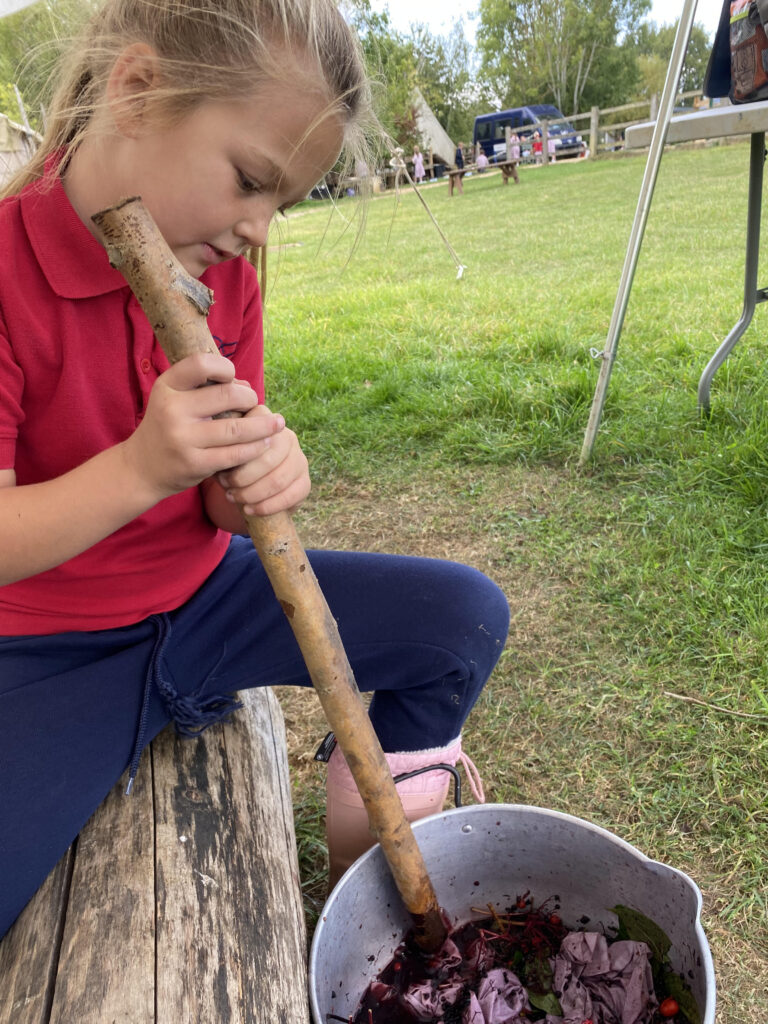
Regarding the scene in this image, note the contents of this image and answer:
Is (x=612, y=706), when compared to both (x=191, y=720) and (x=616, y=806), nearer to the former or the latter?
(x=616, y=806)

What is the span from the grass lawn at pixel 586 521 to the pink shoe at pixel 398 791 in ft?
0.82

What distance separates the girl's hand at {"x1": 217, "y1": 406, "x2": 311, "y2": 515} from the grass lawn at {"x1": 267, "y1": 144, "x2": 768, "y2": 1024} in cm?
51

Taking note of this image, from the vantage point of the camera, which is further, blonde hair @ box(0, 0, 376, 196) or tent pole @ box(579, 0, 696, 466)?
tent pole @ box(579, 0, 696, 466)

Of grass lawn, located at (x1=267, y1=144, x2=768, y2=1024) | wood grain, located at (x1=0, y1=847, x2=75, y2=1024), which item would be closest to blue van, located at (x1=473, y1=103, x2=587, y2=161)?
grass lawn, located at (x1=267, y1=144, x2=768, y2=1024)

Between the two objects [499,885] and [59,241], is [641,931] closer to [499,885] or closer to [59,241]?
[499,885]

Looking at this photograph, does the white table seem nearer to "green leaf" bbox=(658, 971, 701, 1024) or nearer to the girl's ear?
the girl's ear

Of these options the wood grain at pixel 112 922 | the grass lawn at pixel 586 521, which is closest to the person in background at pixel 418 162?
the grass lawn at pixel 586 521

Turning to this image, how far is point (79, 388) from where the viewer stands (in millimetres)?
1152

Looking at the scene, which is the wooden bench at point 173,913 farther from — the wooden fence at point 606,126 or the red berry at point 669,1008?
the wooden fence at point 606,126

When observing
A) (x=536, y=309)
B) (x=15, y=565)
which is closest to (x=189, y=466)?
(x=15, y=565)

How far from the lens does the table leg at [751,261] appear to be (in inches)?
102

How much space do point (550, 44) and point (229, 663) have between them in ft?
159

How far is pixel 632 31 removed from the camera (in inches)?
1726

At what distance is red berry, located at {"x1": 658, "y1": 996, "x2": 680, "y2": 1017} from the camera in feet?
3.59
